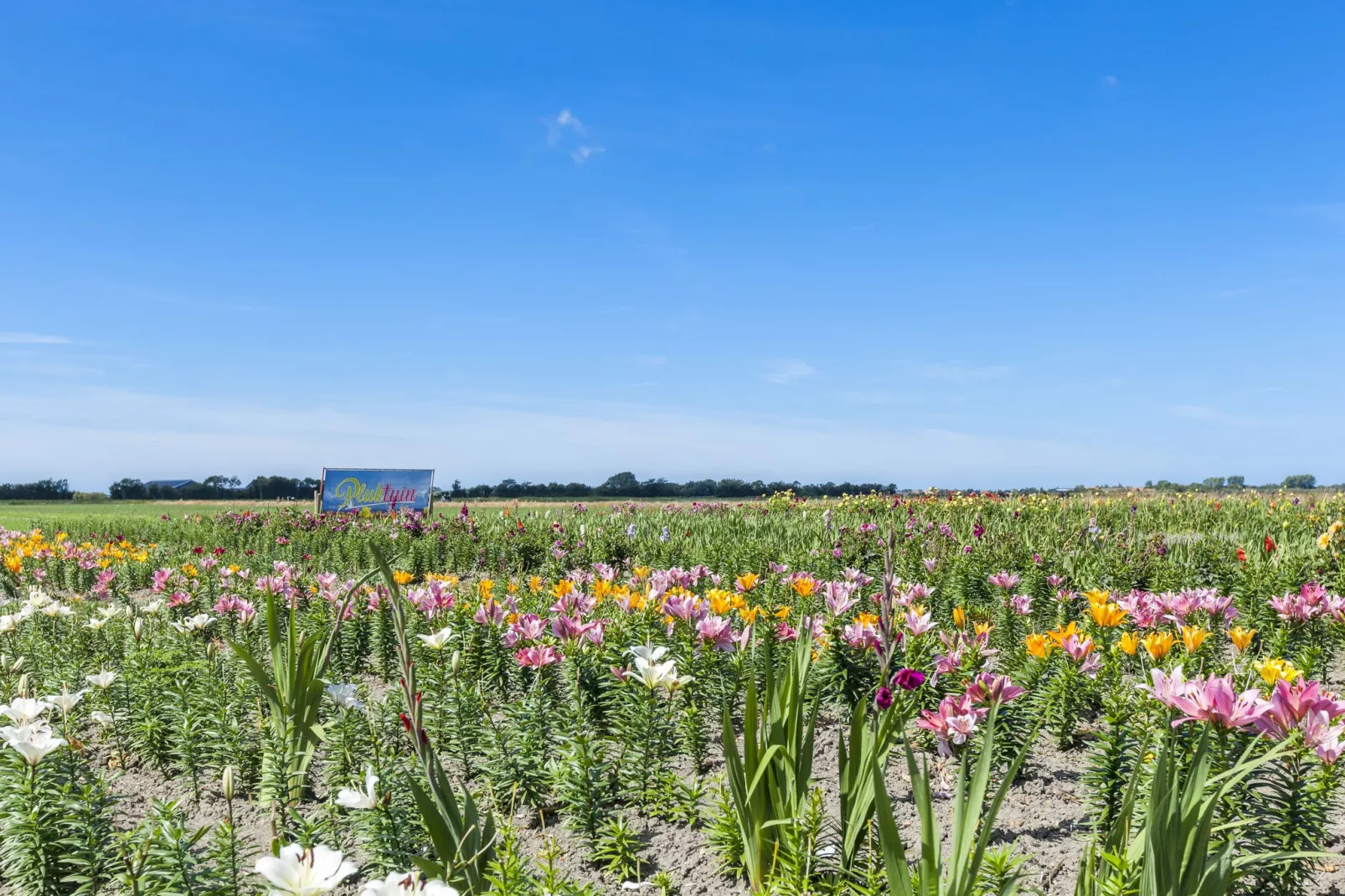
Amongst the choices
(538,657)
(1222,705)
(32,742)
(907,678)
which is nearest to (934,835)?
(907,678)

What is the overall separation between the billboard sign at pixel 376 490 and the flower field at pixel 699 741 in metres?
11.2

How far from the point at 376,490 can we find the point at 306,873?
59.0 ft

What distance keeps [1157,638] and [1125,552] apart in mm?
5458

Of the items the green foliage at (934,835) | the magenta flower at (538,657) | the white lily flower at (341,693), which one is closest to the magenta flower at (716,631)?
the magenta flower at (538,657)

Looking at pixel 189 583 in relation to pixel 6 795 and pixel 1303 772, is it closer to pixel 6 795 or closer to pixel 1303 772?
pixel 6 795

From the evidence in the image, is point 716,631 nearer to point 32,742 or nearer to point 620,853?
point 620,853

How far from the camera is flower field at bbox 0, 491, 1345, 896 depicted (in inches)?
83.5

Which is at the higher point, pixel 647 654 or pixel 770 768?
pixel 647 654

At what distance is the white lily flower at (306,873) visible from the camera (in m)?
1.60

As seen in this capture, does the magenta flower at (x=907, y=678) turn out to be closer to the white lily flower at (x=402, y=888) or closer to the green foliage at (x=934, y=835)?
the green foliage at (x=934, y=835)

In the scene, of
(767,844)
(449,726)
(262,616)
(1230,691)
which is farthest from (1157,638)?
(262,616)

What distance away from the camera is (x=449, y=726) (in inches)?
146

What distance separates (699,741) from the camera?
3.60m

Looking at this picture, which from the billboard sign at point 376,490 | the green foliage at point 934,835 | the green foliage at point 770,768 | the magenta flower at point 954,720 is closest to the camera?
the green foliage at point 934,835
